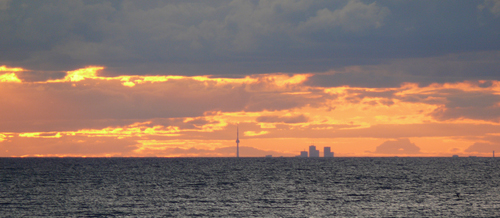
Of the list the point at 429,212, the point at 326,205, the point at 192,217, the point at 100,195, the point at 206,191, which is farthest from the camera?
the point at 206,191

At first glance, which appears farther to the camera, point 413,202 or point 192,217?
point 413,202

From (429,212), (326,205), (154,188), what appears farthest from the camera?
(154,188)

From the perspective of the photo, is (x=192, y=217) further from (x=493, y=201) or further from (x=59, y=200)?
(x=493, y=201)

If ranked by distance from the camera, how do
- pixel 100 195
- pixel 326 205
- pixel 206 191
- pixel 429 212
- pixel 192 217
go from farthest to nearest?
pixel 206 191 → pixel 100 195 → pixel 326 205 → pixel 429 212 → pixel 192 217

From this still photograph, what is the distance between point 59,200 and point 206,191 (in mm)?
29217

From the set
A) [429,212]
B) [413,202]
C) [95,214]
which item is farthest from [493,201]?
[95,214]

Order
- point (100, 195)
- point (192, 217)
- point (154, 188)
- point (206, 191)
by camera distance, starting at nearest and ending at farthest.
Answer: point (192, 217) < point (100, 195) < point (206, 191) < point (154, 188)

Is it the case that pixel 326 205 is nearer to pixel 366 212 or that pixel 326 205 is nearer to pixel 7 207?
pixel 366 212

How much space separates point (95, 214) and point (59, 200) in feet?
65.7

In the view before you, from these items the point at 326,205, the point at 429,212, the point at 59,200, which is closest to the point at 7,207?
the point at 59,200

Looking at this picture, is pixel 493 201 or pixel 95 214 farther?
pixel 493 201

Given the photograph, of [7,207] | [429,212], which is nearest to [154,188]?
[7,207]

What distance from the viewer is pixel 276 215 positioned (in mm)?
74812

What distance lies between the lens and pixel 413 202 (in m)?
91.1
